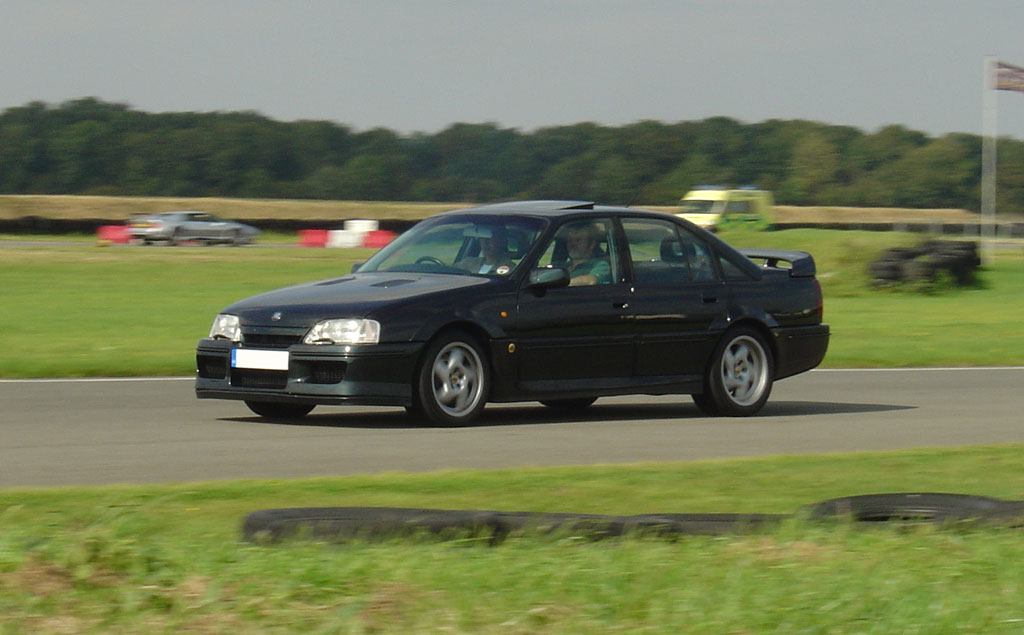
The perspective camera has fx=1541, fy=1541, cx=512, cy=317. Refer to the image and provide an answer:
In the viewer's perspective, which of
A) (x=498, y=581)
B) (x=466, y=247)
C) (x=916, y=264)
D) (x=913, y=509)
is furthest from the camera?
(x=916, y=264)

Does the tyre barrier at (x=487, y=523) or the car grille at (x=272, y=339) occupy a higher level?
the car grille at (x=272, y=339)

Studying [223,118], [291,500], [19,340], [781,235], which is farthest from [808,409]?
[223,118]

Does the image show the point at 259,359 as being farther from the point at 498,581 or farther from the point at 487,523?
the point at 498,581

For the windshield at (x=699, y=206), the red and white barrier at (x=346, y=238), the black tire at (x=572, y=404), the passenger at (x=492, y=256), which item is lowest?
the black tire at (x=572, y=404)

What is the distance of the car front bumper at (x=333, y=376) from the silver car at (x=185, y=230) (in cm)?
4254

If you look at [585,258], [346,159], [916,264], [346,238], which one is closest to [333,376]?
[585,258]

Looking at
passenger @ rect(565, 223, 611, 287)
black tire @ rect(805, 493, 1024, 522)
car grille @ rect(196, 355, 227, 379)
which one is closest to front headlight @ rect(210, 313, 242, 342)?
car grille @ rect(196, 355, 227, 379)

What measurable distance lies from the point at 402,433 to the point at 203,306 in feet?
45.5

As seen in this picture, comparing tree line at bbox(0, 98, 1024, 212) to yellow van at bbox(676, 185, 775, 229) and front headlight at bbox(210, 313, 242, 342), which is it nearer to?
yellow van at bbox(676, 185, 775, 229)

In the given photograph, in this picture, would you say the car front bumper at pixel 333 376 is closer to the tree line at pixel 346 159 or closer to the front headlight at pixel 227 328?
the front headlight at pixel 227 328

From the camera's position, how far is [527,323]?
392 inches

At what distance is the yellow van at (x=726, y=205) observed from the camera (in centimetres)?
4444

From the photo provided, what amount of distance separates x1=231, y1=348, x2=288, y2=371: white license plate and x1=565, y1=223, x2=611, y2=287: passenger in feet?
6.86

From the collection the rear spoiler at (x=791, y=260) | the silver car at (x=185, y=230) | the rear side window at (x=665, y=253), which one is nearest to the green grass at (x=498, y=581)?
the rear side window at (x=665, y=253)
